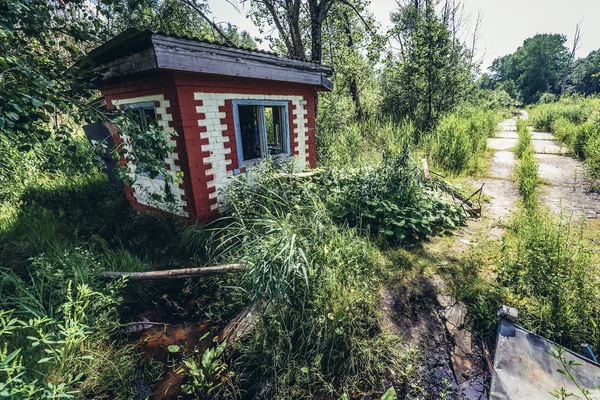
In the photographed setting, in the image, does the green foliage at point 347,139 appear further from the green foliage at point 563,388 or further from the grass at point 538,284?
the green foliage at point 563,388

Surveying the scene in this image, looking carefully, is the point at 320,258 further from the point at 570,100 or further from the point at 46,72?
the point at 570,100

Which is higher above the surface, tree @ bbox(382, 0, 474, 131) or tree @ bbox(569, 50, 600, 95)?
tree @ bbox(569, 50, 600, 95)

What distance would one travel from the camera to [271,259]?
2717 millimetres

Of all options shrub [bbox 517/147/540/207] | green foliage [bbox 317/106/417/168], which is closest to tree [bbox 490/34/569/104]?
green foliage [bbox 317/106/417/168]

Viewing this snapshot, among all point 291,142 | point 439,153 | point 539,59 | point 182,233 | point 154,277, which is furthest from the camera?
point 539,59

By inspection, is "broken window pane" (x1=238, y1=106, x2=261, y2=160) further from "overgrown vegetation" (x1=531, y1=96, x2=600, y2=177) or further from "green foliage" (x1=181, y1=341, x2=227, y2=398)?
"overgrown vegetation" (x1=531, y1=96, x2=600, y2=177)

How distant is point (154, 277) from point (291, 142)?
412 cm

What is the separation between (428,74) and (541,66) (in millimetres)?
61661

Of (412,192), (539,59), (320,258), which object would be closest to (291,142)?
(412,192)

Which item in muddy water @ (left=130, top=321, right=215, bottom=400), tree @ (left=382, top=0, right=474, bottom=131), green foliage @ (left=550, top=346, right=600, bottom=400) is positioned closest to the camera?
green foliage @ (left=550, top=346, right=600, bottom=400)

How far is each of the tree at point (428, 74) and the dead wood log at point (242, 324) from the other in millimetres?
10734

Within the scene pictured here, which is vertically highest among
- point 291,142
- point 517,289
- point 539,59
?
point 539,59

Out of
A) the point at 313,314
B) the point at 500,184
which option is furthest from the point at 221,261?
the point at 500,184

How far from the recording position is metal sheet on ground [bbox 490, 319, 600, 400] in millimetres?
2051
